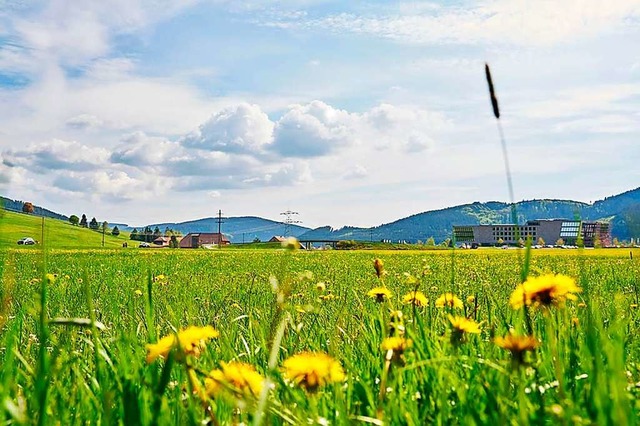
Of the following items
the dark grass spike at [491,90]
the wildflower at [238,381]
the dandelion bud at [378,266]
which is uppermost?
the dark grass spike at [491,90]

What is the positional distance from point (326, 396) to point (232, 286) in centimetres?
840

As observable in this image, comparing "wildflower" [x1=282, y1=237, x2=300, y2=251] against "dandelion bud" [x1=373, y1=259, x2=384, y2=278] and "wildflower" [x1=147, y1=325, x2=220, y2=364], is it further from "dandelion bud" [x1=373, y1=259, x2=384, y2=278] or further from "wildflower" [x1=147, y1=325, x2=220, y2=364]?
"dandelion bud" [x1=373, y1=259, x2=384, y2=278]

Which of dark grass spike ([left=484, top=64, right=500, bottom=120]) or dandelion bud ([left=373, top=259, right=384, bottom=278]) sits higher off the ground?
dark grass spike ([left=484, top=64, right=500, bottom=120])

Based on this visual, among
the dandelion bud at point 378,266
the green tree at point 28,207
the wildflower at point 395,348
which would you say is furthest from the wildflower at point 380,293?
the green tree at point 28,207

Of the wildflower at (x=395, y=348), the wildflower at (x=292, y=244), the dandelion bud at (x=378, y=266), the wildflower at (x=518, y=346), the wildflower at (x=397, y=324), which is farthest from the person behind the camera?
the dandelion bud at (x=378, y=266)

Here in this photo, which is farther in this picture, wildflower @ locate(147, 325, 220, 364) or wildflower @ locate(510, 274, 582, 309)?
wildflower @ locate(510, 274, 582, 309)

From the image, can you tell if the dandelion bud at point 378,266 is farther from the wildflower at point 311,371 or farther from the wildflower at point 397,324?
the wildflower at point 311,371

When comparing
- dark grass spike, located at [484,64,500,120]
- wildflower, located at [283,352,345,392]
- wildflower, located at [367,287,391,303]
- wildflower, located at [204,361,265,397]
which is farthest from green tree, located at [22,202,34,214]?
dark grass spike, located at [484,64,500,120]

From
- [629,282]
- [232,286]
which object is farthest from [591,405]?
[629,282]

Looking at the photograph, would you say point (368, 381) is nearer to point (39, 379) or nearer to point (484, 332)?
point (39, 379)

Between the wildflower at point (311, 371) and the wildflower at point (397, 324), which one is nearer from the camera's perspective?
the wildflower at point (311, 371)

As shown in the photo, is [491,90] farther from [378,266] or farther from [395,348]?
[378,266]

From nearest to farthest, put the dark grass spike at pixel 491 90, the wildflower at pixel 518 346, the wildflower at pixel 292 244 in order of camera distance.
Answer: the wildflower at pixel 292 244
the wildflower at pixel 518 346
the dark grass spike at pixel 491 90

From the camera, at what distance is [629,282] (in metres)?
10.4
